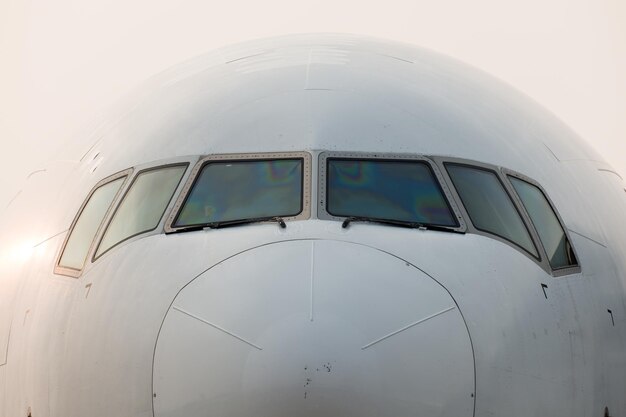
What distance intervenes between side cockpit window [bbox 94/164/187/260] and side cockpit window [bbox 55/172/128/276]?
184 millimetres

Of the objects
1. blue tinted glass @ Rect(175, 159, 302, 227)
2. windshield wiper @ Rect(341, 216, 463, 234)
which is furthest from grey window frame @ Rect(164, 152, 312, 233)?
windshield wiper @ Rect(341, 216, 463, 234)

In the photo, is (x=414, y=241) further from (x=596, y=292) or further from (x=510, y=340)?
(x=596, y=292)

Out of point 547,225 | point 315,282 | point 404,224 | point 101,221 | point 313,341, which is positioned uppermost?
point 547,225

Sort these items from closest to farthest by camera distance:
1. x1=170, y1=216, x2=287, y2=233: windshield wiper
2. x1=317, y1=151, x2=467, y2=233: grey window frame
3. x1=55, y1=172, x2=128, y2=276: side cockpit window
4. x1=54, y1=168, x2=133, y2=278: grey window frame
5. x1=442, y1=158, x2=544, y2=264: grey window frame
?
x1=170, y1=216, x2=287, y2=233: windshield wiper
x1=317, y1=151, x2=467, y2=233: grey window frame
x1=442, y1=158, x2=544, y2=264: grey window frame
x1=54, y1=168, x2=133, y2=278: grey window frame
x1=55, y1=172, x2=128, y2=276: side cockpit window

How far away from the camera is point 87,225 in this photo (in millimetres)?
12164

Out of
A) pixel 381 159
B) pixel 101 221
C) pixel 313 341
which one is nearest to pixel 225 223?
pixel 101 221

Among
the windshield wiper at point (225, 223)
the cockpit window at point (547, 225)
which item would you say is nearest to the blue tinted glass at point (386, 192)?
the windshield wiper at point (225, 223)

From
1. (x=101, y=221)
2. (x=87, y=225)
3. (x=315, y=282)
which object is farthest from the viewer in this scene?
(x=87, y=225)

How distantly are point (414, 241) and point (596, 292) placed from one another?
7.08 ft

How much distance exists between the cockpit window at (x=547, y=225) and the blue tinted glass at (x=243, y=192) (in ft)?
6.13

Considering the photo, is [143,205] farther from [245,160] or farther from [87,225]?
[245,160]

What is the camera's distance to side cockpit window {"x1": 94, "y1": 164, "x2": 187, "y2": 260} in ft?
37.9

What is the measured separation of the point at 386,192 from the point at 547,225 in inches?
58.4

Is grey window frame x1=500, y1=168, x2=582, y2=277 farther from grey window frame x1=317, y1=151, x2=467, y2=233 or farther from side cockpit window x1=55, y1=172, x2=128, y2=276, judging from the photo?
side cockpit window x1=55, y1=172, x2=128, y2=276
